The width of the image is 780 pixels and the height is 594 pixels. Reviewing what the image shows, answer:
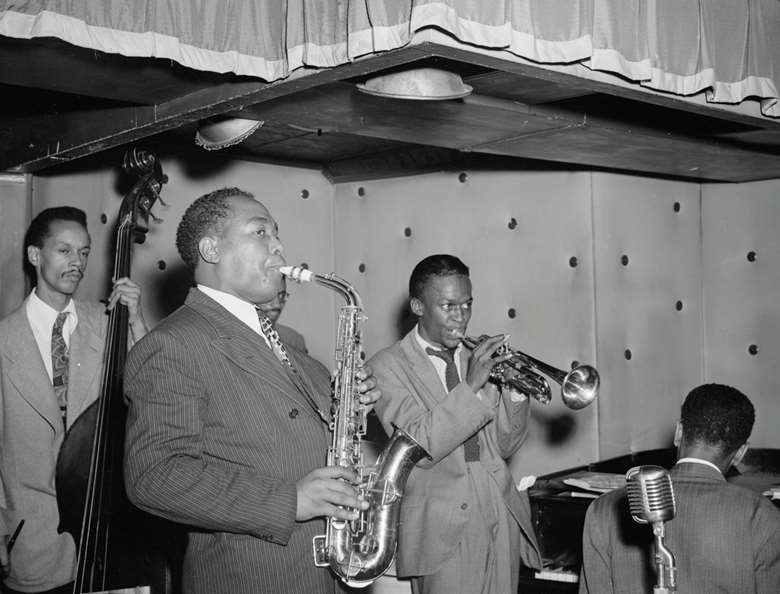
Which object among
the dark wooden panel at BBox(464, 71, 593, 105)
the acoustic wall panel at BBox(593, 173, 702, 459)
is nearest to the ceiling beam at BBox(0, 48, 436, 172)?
the dark wooden panel at BBox(464, 71, 593, 105)

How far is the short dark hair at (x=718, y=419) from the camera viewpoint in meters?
2.77

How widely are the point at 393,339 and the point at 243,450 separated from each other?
3706 mm

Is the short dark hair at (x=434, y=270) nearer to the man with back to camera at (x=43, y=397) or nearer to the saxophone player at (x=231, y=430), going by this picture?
the man with back to camera at (x=43, y=397)

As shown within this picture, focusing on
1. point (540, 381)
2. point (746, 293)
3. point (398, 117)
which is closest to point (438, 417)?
point (540, 381)

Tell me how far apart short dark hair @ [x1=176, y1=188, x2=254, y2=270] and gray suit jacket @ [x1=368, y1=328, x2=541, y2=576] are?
129 cm

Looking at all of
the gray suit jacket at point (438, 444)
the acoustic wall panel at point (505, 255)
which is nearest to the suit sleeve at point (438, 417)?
the gray suit jacket at point (438, 444)

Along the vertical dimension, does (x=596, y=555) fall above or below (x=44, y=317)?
below

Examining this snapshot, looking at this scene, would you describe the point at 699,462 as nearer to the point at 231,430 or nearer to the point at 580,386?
the point at 580,386

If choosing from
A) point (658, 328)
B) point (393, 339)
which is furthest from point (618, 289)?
point (393, 339)

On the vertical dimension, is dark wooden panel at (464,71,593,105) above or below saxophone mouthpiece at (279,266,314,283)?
above

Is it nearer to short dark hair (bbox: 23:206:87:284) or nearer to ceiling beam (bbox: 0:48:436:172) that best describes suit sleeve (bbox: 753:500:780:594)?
ceiling beam (bbox: 0:48:436:172)

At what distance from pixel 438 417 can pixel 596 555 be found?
997 millimetres

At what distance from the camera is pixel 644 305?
5625 millimetres

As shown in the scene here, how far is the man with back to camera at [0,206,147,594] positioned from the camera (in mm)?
3770
